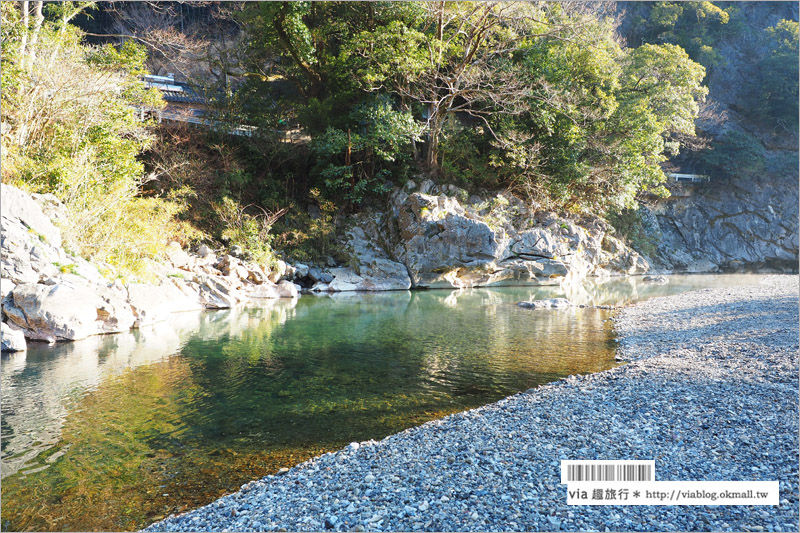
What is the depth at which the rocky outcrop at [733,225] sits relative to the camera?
107 ft

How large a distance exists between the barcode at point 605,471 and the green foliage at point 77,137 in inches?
494

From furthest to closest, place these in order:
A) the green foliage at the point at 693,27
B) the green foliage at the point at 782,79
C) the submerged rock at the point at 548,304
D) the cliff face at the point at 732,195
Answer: the green foliage at the point at 693,27 → the green foliage at the point at 782,79 → the cliff face at the point at 732,195 → the submerged rock at the point at 548,304

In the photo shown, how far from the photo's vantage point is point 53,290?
959cm

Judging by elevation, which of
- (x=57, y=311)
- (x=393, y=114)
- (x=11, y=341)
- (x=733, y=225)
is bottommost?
(x=11, y=341)

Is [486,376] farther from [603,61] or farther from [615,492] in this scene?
[603,61]

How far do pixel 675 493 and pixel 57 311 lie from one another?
36.2 ft

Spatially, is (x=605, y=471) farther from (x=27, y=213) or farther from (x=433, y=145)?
(x=433, y=145)

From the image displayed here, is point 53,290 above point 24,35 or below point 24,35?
below

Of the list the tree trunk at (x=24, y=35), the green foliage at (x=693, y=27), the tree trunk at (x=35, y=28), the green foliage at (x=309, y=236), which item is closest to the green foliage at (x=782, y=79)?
the green foliage at (x=693, y=27)

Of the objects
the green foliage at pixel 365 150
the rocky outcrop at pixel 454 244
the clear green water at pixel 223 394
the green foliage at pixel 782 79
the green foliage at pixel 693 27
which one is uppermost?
the green foliage at pixel 693 27

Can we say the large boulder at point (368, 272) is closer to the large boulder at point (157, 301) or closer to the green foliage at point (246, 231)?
the green foliage at point (246, 231)

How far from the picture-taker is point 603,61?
22.3 m

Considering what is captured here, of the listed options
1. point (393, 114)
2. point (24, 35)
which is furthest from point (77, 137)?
point (393, 114)

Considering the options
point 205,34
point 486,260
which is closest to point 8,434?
point 486,260
